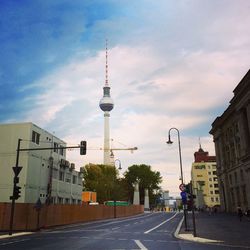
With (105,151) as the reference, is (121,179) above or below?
below

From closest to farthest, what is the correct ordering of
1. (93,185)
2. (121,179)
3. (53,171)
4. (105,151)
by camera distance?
(53,171) < (93,185) < (121,179) < (105,151)

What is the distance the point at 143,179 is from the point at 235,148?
58.4 m

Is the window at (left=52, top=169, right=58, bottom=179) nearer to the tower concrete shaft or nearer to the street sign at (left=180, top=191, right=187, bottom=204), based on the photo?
the street sign at (left=180, top=191, right=187, bottom=204)

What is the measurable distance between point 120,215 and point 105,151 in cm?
9194

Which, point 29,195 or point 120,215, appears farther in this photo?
point 120,215

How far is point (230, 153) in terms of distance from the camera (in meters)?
78.0

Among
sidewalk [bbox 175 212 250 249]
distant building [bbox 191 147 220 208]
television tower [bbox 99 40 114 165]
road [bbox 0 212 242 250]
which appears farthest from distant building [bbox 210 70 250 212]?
television tower [bbox 99 40 114 165]

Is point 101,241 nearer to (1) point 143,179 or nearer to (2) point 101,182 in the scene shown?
(2) point 101,182

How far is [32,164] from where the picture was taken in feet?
154

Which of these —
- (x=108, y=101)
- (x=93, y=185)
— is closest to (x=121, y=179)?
(x=93, y=185)

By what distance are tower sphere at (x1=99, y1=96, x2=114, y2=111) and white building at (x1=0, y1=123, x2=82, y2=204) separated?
129 m

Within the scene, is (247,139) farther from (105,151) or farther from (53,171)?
(105,151)

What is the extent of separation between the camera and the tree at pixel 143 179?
416 feet

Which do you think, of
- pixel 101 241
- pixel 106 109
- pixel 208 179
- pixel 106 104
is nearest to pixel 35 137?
pixel 101 241
